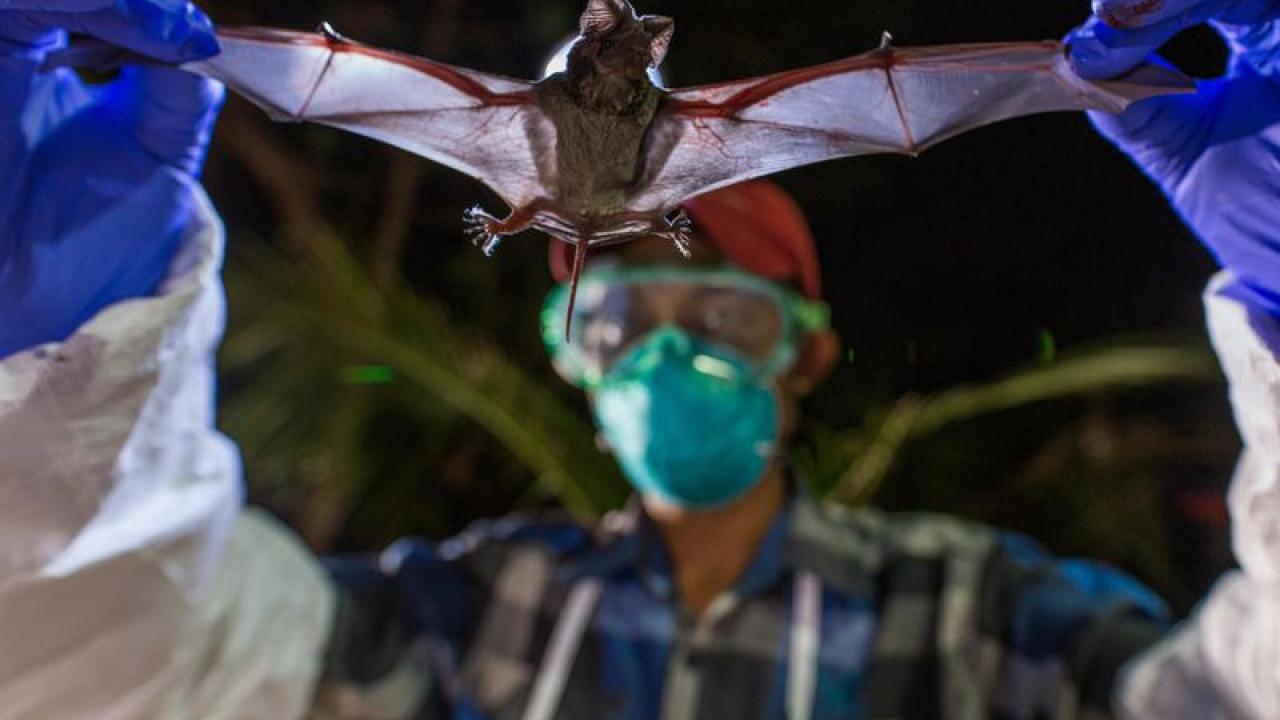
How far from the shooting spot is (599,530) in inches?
59.9

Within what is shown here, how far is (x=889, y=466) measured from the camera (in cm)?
185

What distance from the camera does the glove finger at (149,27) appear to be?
0.82 meters

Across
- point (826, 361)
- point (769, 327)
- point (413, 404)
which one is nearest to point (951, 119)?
point (769, 327)

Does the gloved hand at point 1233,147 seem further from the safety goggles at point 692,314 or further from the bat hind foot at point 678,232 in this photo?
the safety goggles at point 692,314

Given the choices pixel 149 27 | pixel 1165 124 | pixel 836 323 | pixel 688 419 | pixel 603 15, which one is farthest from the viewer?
pixel 836 323

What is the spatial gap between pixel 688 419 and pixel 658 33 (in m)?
0.64

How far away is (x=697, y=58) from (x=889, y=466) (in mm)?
845

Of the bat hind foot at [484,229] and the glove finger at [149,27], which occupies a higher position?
the glove finger at [149,27]

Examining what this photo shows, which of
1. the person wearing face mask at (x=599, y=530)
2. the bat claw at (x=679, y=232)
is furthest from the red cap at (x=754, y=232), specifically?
the bat claw at (x=679, y=232)

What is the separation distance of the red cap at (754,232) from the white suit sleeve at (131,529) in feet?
1.57

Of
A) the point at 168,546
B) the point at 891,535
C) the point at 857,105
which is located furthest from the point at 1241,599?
the point at 168,546

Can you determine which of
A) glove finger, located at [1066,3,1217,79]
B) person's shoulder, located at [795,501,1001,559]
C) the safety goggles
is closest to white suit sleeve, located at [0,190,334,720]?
the safety goggles

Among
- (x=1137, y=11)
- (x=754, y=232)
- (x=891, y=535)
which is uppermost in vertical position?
(x=1137, y=11)

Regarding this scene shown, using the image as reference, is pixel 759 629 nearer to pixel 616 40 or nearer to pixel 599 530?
pixel 599 530
